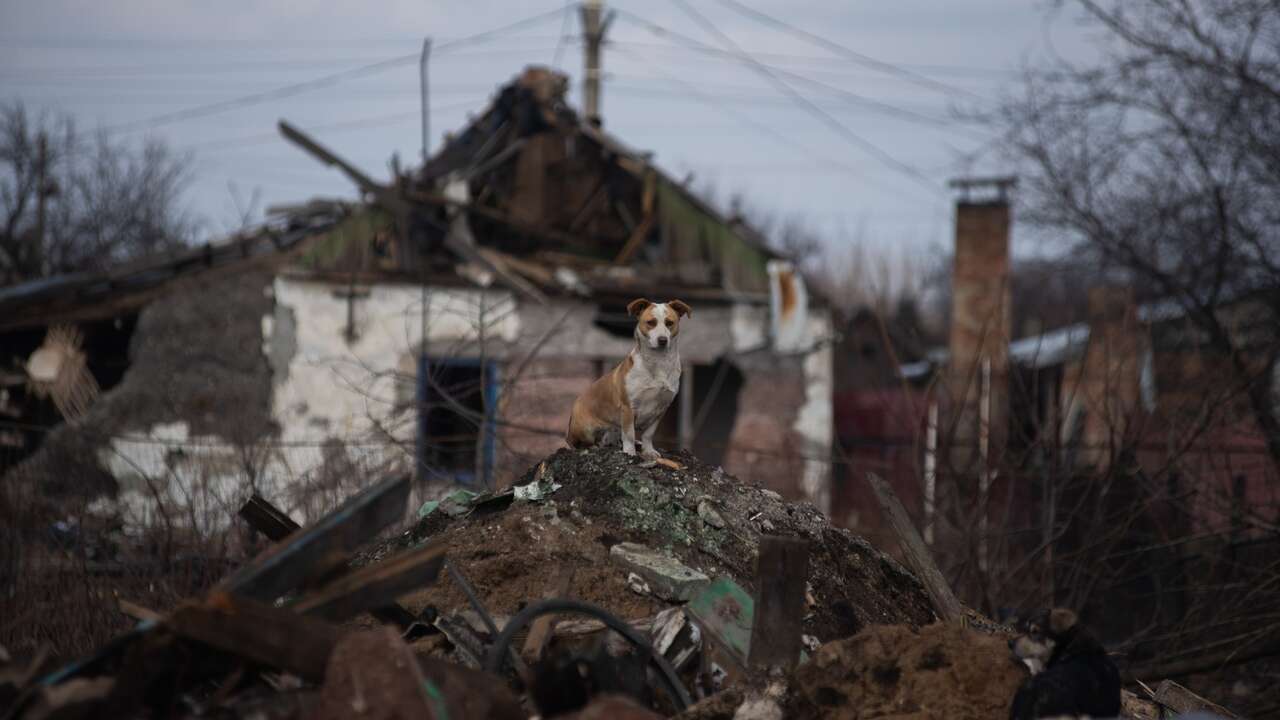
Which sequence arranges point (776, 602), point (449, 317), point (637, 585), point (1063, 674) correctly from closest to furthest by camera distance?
point (1063, 674) → point (776, 602) → point (637, 585) → point (449, 317)

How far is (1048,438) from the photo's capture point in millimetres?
10000

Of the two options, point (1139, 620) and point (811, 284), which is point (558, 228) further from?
point (1139, 620)

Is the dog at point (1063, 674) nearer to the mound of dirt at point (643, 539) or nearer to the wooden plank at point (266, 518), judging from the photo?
the mound of dirt at point (643, 539)

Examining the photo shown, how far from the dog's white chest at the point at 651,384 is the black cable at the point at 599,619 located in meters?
1.62

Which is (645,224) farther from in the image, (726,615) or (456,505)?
(726,615)

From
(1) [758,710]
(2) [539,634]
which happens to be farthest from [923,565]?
(2) [539,634]

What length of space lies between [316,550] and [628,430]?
257 cm

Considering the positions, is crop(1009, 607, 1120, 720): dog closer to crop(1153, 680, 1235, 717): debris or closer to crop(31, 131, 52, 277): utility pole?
crop(1153, 680, 1235, 717): debris

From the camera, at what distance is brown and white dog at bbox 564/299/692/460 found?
596cm

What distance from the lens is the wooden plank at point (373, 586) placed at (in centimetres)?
388

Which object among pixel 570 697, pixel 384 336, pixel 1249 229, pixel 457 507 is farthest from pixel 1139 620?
pixel 384 336

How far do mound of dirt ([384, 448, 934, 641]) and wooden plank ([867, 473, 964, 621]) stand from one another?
217mm

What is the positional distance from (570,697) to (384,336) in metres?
12.4

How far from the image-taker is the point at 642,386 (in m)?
6.12
